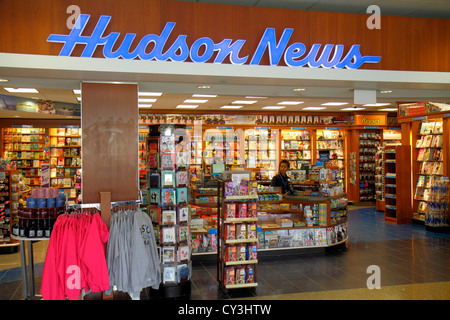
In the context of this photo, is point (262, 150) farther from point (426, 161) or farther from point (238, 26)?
point (238, 26)

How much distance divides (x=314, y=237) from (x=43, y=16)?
5691 millimetres

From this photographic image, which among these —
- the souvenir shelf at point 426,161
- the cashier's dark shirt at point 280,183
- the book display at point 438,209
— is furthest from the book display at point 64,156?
the book display at point 438,209

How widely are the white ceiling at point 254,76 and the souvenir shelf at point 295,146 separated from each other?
23.9 feet

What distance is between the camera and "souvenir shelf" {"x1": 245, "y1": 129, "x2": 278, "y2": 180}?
13672mm

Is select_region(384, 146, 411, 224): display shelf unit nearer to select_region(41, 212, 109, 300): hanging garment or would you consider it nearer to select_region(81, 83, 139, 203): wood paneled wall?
select_region(81, 83, 139, 203): wood paneled wall

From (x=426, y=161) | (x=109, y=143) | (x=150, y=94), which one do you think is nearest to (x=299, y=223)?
(x=109, y=143)

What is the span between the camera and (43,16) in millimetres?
4418

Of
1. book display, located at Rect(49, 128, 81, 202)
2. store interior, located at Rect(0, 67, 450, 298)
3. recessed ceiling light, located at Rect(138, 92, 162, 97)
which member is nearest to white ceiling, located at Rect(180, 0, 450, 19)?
store interior, located at Rect(0, 67, 450, 298)

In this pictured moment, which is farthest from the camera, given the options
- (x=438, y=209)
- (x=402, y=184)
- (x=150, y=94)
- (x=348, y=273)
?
(x=402, y=184)

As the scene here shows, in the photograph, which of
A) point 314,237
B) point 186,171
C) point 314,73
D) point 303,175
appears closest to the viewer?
point 314,73

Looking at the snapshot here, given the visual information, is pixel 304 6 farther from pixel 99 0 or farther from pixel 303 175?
pixel 303 175

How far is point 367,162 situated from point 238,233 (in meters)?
10.9

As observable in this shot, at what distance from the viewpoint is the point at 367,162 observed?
1472cm

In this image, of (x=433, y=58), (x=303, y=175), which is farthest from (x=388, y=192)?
(x=433, y=58)
